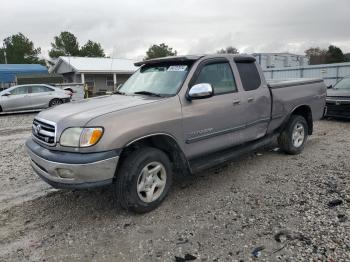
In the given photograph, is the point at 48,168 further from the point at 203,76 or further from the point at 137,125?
the point at 203,76

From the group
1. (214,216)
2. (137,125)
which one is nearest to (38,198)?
(137,125)

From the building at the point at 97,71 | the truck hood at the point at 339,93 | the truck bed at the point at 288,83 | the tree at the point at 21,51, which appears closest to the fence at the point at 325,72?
the truck hood at the point at 339,93

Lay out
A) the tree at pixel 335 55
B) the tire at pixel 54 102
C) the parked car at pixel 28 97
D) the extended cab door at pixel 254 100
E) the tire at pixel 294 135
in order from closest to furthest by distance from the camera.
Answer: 1. the extended cab door at pixel 254 100
2. the tire at pixel 294 135
3. the parked car at pixel 28 97
4. the tire at pixel 54 102
5. the tree at pixel 335 55

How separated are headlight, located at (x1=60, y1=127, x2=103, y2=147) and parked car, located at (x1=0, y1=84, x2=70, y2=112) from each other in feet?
45.1

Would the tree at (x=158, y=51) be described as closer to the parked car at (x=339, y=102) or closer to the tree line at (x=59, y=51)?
the tree line at (x=59, y=51)

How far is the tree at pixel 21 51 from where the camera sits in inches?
2175

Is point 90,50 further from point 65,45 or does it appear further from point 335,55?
point 335,55

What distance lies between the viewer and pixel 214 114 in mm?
4516

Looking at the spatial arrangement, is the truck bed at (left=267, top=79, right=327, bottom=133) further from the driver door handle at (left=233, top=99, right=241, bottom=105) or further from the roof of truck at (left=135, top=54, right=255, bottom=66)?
the driver door handle at (left=233, top=99, right=241, bottom=105)

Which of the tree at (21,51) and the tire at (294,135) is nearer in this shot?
the tire at (294,135)

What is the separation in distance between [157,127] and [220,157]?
1304 millimetres

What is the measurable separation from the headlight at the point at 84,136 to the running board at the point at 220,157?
1.43 meters

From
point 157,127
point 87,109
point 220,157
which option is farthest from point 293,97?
point 87,109

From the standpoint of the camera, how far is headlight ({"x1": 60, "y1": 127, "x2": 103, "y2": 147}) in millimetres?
3457
